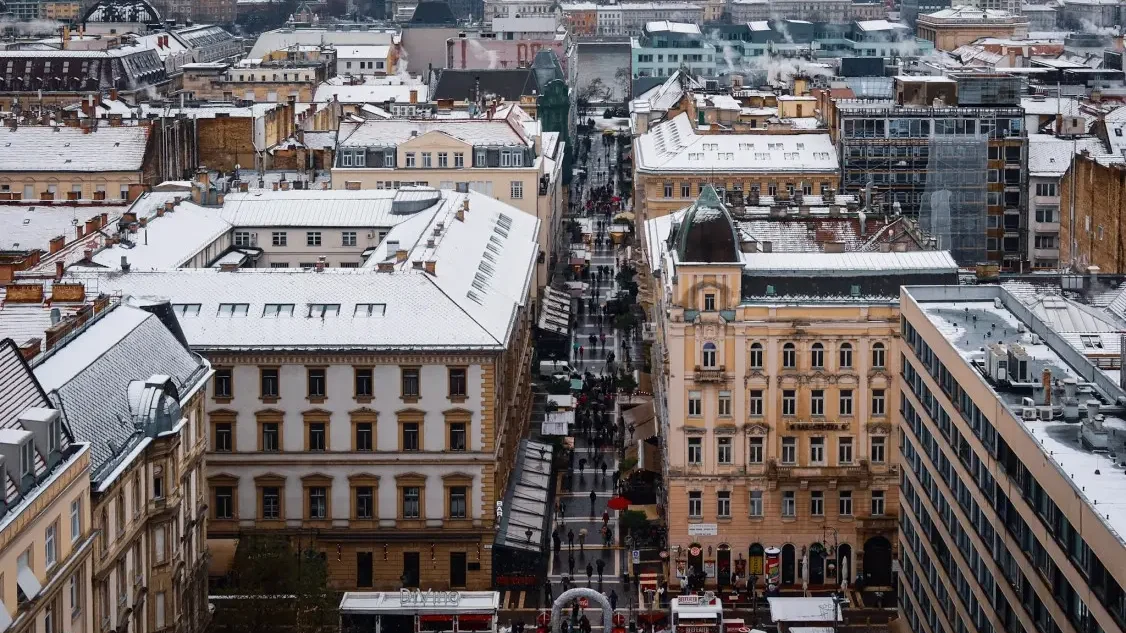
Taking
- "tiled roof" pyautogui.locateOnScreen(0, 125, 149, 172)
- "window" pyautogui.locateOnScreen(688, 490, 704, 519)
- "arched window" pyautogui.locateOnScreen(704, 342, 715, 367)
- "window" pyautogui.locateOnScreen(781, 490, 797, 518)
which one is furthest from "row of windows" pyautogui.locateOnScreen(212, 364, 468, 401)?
"tiled roof" pyautogui.locateOnScreen(0, 125, 149, 172)

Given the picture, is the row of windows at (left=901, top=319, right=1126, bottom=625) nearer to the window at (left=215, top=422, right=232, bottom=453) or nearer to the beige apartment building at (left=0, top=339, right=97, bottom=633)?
the beige apartment building at (left=0, top=339, right=97, bottom=633)

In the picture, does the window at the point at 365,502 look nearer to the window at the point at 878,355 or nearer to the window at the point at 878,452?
the window at the point at 878,452

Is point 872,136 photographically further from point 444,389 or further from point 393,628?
point 393,628

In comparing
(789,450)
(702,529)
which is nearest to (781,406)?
(789,450)

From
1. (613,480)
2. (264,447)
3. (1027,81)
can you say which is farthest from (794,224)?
(1027,81)

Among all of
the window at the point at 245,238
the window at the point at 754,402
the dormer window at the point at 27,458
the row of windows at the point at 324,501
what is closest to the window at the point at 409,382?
the row of windows at the point at 324,501
